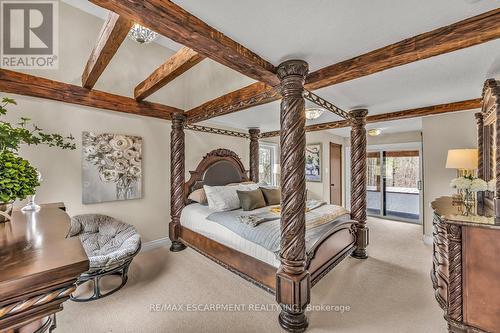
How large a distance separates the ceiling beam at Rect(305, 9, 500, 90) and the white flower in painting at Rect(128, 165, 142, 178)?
3130mm

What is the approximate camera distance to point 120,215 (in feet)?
11.3

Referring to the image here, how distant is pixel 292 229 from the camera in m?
2.00

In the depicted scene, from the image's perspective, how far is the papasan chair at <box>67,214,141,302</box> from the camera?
7.64 feet

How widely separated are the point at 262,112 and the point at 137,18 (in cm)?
267

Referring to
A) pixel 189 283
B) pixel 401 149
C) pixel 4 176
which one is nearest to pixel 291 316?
pixel 189 283

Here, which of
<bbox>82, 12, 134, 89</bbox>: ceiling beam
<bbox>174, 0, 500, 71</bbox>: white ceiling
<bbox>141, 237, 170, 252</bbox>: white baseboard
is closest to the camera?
<bbox>174, 0, 500, 71</bbox>: white ceiling

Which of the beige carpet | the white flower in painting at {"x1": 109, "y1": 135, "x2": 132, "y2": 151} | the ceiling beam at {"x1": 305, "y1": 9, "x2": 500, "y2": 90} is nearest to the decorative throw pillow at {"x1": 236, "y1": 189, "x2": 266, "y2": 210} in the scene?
the beige carpet

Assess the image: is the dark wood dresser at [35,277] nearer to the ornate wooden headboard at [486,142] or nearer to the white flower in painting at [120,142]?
the white flower in painting at [120,142]

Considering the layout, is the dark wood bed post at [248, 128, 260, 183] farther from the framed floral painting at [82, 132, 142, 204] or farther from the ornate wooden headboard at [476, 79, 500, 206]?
the ornate wooden headboard at [476, 79, 500, 206]

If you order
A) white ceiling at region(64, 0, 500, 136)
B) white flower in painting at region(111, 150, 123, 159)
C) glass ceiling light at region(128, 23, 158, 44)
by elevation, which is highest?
glass ceiling light at region(128, 23, 158, 44)

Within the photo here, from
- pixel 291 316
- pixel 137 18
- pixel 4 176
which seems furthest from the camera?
pixel 291 316

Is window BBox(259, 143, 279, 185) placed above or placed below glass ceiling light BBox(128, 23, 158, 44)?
below

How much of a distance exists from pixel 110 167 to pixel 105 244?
1.14 meters

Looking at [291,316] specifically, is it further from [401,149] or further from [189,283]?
[401,149]
